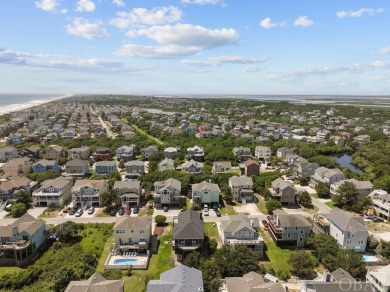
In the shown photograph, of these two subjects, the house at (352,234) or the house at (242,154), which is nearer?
the house at (352,234)

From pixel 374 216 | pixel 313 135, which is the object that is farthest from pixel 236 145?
pixel 374 216

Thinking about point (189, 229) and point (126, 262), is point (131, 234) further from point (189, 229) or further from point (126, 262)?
point (189, 229)

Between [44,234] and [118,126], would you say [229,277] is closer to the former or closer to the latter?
[44,234]

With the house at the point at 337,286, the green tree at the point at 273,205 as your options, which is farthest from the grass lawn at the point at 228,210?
the house at the point at 337,286

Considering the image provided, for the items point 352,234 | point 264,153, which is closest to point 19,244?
point 352,234

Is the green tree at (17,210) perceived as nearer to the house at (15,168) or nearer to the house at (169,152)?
the house at (15,168)

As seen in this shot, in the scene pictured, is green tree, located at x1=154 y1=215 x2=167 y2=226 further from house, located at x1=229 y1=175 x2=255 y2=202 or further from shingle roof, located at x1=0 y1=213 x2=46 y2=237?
house, located at x1=229 y1=175 x2=255 y2=202
